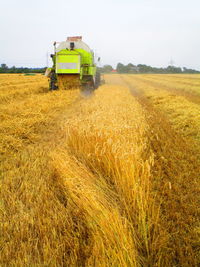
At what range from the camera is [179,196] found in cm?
237

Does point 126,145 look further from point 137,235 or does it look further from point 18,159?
point 18,159

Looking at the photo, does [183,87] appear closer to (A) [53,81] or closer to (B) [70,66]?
(B) [70,66]

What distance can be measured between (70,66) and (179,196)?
377 inches

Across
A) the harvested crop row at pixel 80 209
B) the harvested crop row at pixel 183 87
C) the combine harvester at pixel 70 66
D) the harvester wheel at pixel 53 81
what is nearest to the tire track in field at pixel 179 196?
the harvested crop row at pixel 80 209

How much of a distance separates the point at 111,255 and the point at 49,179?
133 cm

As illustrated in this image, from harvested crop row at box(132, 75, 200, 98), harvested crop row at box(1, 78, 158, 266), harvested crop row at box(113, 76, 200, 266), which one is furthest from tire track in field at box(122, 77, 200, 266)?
harvested crop row at box(132, 75, 200, 98)

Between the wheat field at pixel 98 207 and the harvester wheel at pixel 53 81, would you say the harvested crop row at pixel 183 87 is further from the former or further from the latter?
the wheat field at pixel 98 207

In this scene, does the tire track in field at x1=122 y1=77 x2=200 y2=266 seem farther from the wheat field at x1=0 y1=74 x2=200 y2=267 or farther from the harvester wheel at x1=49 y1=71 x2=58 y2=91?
the harvester wheel at x1=49 y1=71 x2=58 y2=91

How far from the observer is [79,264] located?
1541mm

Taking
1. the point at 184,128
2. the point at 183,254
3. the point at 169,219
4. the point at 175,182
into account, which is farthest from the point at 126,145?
the point at 184,128

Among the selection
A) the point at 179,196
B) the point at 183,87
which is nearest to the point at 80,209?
the point at 179,196

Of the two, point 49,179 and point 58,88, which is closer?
point 49,179

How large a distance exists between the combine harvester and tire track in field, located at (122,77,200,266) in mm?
7740

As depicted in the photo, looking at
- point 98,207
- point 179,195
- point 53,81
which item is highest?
point 53,81
